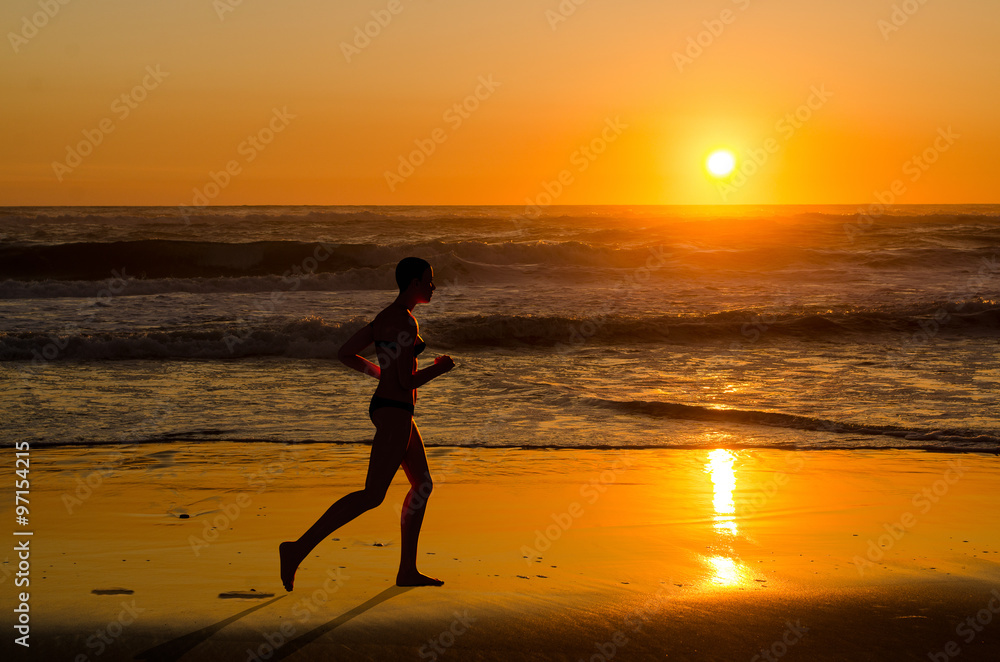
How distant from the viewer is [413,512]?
4.58 metres

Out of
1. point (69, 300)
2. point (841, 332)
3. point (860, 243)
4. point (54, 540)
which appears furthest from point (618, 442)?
point (860, 243)

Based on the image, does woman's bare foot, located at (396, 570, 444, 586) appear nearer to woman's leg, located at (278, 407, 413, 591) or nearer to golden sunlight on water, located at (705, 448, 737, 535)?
woman's leg, located at (278, 407, 413, 591)

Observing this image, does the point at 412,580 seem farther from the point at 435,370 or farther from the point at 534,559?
the point at 435,370

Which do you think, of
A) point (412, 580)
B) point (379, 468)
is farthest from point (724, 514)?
point (379, 468)

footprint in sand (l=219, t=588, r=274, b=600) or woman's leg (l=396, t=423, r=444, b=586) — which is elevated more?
woman's leg (l=396, t=423, r=444, b=586)

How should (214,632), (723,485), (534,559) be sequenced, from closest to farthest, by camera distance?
(214,632) < (534,559) < (723,485)

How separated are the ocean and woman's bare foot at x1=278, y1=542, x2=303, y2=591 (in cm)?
428

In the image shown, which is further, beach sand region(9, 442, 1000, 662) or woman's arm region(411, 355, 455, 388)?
woman's arm region(411, 355, 455, 388)

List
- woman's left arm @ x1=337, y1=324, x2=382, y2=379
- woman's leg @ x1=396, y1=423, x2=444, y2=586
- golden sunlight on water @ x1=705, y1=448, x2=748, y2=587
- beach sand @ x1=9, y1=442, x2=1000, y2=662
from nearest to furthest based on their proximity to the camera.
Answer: beach sand @ x1=9, y1=442, x2=1000, y2=662
woman's left arm @ x1=337, y1=324, x2=382, y2=379
woman's leg @ x1=396, y1=423, x2=444, y2=586
golden sunlight on water @ x1=705, y1=448, x2=748, y2=587

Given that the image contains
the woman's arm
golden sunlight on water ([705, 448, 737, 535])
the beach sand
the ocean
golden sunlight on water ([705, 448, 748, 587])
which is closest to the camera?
the beach sand

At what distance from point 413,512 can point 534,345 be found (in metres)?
12.7

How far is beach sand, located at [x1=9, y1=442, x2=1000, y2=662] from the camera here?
3.92 m

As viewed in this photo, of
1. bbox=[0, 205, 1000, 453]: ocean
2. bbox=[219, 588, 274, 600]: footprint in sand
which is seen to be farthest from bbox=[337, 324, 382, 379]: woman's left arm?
bbox=[0, 205, 1000, 453]: ocean

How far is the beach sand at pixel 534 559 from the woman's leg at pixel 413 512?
90 millimetres
